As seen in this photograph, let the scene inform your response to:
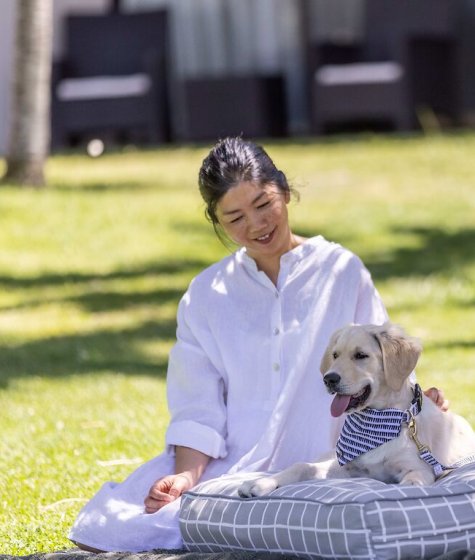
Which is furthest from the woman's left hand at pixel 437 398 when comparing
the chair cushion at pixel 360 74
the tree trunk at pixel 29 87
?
the chair cushion at pixel 360 74

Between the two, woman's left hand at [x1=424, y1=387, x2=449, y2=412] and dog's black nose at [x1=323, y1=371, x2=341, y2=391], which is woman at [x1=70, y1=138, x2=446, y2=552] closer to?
woman's left hand at [x1=424, y1=387, x2=449, y2=412]

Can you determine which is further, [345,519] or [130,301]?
[130,301]

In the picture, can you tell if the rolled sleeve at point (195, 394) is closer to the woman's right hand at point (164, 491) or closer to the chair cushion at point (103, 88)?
the woman's right hand at point (164, 491)

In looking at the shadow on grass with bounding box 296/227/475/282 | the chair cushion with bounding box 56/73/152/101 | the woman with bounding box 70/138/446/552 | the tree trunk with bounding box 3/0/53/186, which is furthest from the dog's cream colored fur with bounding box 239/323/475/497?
the chair cushion with bounding box 56/73/152/101

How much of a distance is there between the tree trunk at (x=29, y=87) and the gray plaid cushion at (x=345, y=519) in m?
8.05

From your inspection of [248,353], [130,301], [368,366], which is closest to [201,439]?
[248,353]

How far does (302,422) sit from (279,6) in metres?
12.3

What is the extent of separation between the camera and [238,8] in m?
17.1

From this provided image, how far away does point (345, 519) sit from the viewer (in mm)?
4168

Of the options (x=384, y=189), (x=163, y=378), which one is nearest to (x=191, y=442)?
(x=163, y=378)

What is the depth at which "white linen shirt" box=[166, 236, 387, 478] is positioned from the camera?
16.5 feet

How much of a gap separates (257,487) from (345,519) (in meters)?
0.49

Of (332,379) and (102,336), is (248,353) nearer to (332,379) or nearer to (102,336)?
(332,379)

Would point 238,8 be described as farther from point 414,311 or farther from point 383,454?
point 383,454
